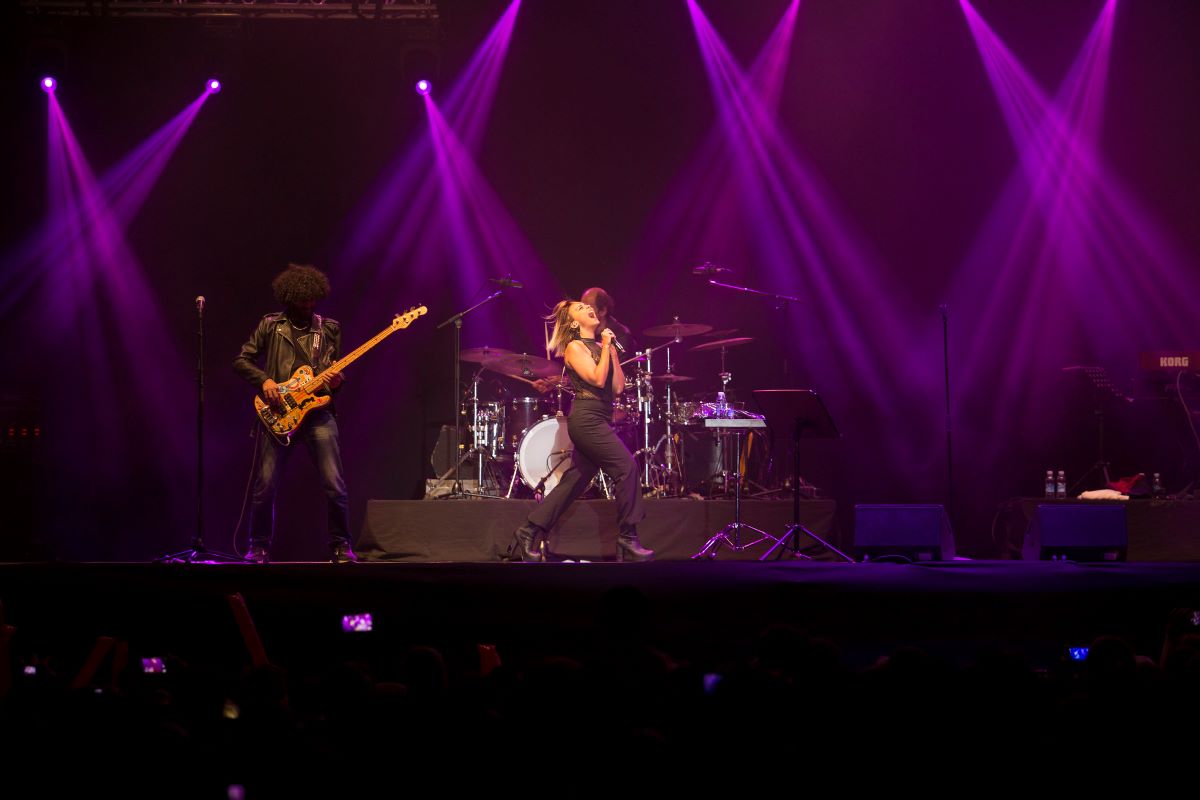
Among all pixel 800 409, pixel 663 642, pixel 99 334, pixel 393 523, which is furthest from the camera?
pixel 99 334

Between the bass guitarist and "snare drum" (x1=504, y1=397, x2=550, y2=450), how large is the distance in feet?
10.2

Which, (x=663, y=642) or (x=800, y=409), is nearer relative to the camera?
(x=663, y=642)

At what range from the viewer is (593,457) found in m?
8.56

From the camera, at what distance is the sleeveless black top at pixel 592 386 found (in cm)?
853

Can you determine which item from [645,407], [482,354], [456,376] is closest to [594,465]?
[645,407]

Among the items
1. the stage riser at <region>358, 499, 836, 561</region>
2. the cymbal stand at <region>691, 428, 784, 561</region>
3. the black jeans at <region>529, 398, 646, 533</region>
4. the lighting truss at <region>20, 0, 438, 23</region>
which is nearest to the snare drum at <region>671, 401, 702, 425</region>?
the stage riser at <region>358, 499, 836, 561</region>

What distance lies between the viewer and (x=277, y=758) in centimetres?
284

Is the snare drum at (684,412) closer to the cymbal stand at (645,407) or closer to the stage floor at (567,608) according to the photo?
the cymbal stand at (645,407)

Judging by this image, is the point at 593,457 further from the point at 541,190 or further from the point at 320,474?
the point at 541,190

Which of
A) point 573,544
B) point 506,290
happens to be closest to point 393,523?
point 573,544

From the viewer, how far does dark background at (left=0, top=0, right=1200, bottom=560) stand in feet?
38.6

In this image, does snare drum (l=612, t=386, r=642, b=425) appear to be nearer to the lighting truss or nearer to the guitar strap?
the guitar strap

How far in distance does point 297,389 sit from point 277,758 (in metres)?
5.55

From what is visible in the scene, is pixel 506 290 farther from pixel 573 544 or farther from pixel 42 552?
pixel 42 552
